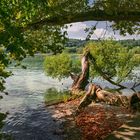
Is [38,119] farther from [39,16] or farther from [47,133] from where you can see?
[39,16]

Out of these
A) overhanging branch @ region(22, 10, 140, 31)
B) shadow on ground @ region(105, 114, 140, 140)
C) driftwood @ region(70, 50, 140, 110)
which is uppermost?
overhanging branch @ region(22, 10, 140, 31)

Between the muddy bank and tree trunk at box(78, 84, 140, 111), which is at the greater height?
tree trunk at box(78, 84, 140, 111)

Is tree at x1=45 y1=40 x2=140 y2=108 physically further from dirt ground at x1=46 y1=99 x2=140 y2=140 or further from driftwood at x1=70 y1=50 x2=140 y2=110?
driftwood at x1=70 y1=50 x2=140 y2=110

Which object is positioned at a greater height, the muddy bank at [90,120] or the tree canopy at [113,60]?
the tree canopy at [113,60]

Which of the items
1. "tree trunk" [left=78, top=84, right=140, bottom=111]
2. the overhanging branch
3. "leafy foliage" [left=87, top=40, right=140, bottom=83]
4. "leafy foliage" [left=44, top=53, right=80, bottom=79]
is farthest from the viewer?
"leafy foliage" [left=44, top=53, right=80, bottom=79]

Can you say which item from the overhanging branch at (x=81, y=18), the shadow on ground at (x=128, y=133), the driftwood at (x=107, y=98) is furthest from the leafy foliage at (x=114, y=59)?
the shadow on ground at (x=128, y=133)

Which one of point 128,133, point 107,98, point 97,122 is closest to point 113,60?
point 97,122

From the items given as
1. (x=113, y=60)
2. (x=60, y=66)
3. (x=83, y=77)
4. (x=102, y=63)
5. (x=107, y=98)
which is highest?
(x=83, y=77)

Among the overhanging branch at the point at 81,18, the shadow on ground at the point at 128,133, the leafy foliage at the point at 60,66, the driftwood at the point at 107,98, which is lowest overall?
the leafy foliage at the point at 60,66

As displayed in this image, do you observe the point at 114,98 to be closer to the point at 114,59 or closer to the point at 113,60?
the point at 113,60

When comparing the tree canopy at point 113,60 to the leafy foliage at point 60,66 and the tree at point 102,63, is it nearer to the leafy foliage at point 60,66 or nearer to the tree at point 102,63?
the tree at point 102,63

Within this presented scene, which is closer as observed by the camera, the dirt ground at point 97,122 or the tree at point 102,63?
the dirt ground at point 97,122

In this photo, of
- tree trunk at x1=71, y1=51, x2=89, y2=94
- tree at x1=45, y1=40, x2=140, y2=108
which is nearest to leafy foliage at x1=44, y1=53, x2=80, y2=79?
tree at x1=45, y1=40, x2=140, y2=108

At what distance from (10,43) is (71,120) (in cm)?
→ 1580
